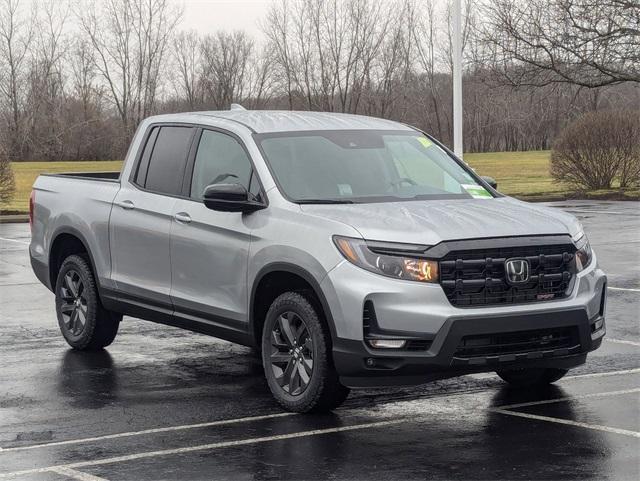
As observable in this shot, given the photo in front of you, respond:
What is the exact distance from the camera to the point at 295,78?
264ft

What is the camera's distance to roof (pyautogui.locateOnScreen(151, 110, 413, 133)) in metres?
8.87

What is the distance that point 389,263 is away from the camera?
727 centimetres

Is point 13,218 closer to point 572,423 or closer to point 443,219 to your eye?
point 443,219

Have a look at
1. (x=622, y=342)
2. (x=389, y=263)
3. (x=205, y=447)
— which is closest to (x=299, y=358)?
(x=389, y=263)

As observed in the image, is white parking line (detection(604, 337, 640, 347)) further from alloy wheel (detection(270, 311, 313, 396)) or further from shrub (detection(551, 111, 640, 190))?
shrub (detection(551, 111, 640, 190))

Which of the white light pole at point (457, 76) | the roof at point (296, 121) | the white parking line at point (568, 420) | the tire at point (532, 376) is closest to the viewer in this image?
the white parking line at point (568, 420)

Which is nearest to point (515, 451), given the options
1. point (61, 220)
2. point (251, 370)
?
point (251, 370)

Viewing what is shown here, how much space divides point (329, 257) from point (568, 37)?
2609 cm

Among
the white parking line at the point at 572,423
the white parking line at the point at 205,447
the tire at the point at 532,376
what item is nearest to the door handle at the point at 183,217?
the white parking line at the point at 205,447

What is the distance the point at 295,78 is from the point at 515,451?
74689 millimetres

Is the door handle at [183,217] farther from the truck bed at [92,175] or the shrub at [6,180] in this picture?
the shrub at [6,180]

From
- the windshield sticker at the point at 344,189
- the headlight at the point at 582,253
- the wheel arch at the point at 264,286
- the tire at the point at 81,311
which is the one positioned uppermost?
the windshield sticker at the point at 344,189

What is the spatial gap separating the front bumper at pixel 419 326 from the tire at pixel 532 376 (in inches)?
42.6

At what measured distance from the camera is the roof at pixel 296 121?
887 cm
